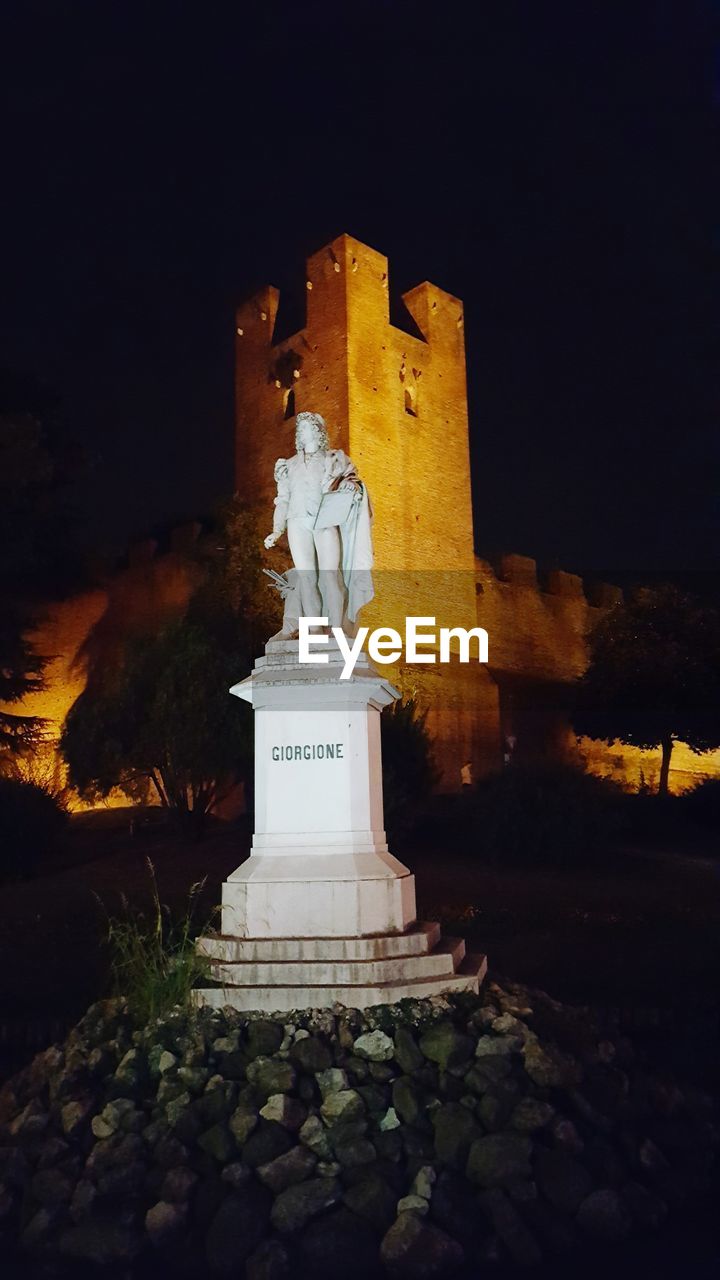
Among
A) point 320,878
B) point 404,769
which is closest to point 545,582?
point 404,769

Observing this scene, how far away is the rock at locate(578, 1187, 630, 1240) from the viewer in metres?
3.72

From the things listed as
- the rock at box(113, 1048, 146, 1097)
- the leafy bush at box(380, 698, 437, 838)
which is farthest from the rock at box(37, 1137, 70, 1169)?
the leafy bush at box(380, 698, 437, 838)

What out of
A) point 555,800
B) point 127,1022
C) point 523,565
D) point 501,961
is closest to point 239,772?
point 555,800

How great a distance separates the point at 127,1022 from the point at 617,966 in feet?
13.2

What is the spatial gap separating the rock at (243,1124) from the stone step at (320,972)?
892 millimetres

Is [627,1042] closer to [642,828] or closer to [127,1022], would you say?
[127,1022]

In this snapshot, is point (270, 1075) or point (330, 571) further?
point (330, 571)

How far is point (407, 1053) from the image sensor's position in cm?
446

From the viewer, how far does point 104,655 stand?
2870 centimetres

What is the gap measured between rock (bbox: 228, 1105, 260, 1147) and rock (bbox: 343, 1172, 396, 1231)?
48cm

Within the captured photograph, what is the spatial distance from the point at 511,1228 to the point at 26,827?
1264 cm

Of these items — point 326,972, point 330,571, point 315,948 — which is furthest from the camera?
point 330,571

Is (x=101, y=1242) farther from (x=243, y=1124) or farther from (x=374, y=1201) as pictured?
(x=374, y=1201)

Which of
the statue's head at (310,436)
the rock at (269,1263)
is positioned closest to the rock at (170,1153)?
the rock at (269,1263)
